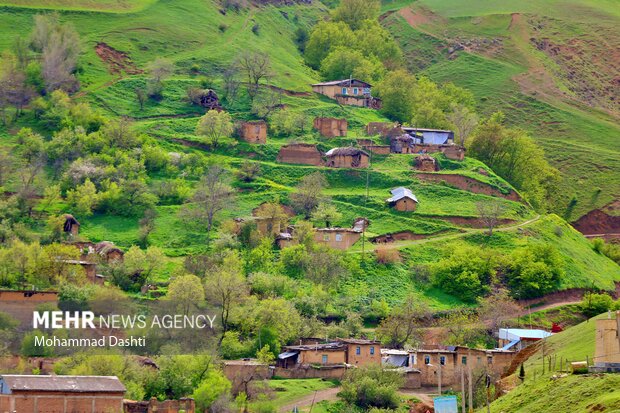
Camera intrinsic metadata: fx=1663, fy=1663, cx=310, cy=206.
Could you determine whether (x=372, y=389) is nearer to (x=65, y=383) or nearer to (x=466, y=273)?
(x=65, y=383)

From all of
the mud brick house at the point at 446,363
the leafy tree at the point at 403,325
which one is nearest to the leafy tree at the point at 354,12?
the leafy tree at the point at 403,325

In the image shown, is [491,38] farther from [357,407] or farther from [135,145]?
[357,407]

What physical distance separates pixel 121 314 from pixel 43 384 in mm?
20155

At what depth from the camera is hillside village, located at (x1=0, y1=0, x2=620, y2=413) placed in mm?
80438

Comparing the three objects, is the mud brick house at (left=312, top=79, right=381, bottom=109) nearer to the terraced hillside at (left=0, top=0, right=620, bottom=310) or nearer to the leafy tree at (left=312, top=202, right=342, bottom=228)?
the terraced hillside at (left=0, top=0, right=620, bottom=310)

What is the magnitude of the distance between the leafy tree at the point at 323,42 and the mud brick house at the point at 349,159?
104 feet

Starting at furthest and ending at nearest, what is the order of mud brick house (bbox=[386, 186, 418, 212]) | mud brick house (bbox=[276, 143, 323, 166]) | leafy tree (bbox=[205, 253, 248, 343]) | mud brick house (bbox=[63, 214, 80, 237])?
1. mud brick house (bbox=[276, 143, 323, 166])
2. mud brick house (bbox=[386, 186, 418, 212])
3. mud brick house (bbox=[63, 214, 80, 237])
4. leafy tree (bbox=[205, 253, 248, 343])

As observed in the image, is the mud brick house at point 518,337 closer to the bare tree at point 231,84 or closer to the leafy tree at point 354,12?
the bare tree at point 231,84


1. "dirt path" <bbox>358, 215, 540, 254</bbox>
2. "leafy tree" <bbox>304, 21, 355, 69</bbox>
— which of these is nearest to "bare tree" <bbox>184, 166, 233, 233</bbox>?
"dirt path" <bbox>358, 215, 540, 254</bbox>

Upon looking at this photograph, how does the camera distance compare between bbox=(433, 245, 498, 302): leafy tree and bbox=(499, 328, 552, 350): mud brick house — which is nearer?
bbox=(499, 328, 552, 350): mud brick house

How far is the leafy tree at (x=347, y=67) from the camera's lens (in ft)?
469

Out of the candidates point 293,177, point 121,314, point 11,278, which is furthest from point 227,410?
point 293,177

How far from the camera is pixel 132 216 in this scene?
4259 inches
